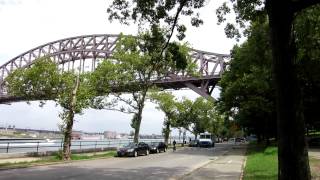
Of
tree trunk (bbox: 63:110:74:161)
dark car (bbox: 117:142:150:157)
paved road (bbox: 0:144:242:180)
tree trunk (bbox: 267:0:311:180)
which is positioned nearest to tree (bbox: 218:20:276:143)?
dark car (bbox: 117:142:150:157)

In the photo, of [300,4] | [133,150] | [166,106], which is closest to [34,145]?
[133,150]

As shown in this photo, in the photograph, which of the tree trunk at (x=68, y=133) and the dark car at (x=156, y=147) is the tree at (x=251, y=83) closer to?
the dark car at (x=156, y=147)

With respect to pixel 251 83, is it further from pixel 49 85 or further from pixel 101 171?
pixel 101 171

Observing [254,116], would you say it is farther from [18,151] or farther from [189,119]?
[189,119]

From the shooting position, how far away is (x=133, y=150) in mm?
43188

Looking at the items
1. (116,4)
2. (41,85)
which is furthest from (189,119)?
(116,4)

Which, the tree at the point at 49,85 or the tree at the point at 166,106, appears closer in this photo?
the tree at the point at 49,85

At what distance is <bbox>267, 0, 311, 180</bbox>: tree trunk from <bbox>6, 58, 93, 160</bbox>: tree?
87.9 feet

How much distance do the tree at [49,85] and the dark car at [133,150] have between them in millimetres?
5493

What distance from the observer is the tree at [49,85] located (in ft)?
126

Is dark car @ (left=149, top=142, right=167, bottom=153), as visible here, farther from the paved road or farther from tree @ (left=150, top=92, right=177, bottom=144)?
the paved road

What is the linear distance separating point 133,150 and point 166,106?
31.6 metres

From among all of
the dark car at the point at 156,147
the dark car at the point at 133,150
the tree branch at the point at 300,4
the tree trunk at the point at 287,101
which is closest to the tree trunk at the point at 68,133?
the dark car at the point at 133,150

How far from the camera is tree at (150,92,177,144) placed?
214ft
